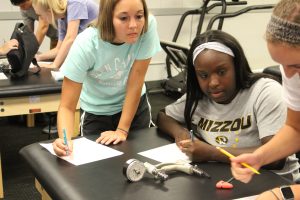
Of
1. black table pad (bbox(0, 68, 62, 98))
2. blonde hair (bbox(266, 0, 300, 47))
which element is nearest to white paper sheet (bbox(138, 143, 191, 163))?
blonde hair (bbox(266, 0, 300, 47))

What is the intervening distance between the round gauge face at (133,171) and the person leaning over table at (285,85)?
0.91 ft

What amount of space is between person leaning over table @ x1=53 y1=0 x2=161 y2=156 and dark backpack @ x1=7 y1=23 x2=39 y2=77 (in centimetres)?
82

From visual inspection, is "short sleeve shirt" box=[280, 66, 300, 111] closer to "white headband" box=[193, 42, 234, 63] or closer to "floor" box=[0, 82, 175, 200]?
"white headband" box=[193, 42, 234, 63]

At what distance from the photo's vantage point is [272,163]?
1.31m

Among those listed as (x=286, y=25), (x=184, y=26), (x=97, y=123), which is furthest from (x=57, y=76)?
(x=184, y=26)

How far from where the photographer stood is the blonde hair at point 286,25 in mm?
911

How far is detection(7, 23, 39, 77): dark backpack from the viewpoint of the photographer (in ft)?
8.34

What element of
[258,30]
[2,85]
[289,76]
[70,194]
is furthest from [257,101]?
[258,30]

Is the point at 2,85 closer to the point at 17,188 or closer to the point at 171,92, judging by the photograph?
the point at 17,188

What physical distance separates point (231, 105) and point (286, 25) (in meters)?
0.59

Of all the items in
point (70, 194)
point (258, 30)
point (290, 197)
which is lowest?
point (258, 30)

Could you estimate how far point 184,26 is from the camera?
511cm

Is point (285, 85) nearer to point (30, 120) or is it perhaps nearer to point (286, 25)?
point (286, 25)

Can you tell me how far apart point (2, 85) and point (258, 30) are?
161 inches
